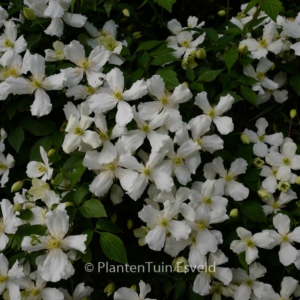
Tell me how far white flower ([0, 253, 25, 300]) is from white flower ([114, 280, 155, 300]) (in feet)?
1.01

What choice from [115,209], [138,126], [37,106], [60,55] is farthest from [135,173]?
[60,55]

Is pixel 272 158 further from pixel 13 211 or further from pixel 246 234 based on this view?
pixel 13 211

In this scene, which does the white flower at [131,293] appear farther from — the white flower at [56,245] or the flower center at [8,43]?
the flower center at [8,43]

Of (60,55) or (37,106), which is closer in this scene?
(37,106)

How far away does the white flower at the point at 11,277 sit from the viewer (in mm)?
1349

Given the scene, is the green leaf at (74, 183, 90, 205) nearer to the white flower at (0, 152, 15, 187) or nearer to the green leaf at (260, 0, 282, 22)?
the white flower at (0, 152, 15, 187)

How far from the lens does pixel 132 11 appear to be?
1801 mm

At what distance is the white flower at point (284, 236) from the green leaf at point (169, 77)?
1.84 ft

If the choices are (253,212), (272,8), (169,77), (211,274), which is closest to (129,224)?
(211,274)

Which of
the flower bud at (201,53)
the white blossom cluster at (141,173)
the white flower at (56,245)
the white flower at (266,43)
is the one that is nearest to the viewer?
the white flower at (56,245)

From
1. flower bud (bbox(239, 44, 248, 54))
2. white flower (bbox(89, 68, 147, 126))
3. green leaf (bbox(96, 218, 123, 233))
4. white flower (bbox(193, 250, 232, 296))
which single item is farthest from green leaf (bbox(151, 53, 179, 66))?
white flower (bbox(193, 250, 232, 296))

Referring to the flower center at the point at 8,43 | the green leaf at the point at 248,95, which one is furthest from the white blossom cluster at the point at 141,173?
the green leaf at the point at 248,95

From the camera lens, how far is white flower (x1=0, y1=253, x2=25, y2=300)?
1349mm

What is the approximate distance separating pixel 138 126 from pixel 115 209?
13.4 inches
